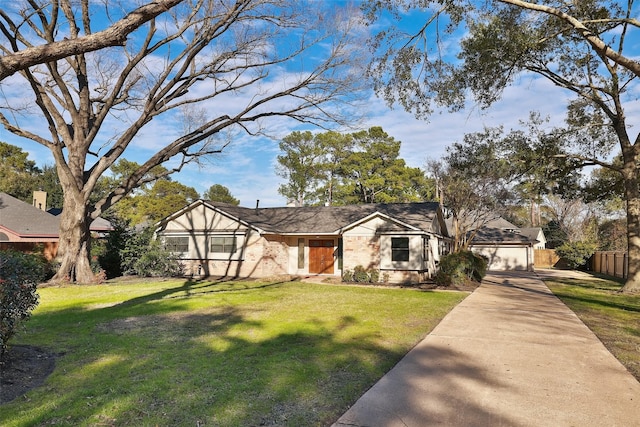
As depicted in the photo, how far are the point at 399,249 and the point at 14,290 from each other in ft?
54.1

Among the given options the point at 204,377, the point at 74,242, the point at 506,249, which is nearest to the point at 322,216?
the point at 74,242

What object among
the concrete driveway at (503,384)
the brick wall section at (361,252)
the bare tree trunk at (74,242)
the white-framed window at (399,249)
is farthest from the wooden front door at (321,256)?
the concrete driveway at (503,384)

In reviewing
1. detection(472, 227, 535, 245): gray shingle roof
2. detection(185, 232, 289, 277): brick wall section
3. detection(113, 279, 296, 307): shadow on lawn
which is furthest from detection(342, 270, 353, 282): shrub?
detection(472, 227, 535, 245): gray shingle roof

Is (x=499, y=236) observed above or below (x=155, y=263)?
above

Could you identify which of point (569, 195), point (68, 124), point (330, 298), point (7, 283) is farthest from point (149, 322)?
point (569, 195)

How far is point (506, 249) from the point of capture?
109 ft

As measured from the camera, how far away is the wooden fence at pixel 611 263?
24344 millimetres

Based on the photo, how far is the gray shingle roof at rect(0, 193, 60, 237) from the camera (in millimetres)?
23703

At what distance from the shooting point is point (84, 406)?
4305 millimetres

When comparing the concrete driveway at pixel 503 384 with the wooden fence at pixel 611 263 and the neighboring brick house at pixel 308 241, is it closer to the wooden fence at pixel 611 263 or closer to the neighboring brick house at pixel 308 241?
the neighboring brick house at pixel 308 241

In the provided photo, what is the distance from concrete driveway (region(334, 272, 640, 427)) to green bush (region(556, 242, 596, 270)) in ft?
94.3

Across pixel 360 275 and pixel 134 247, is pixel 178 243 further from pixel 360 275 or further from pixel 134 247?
pixel 360 275

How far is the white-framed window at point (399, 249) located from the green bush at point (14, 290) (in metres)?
15.7

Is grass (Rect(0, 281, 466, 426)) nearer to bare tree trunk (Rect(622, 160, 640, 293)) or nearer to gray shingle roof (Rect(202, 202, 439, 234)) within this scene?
gray shingle roof (Rect(202, 202, 439, 234))
